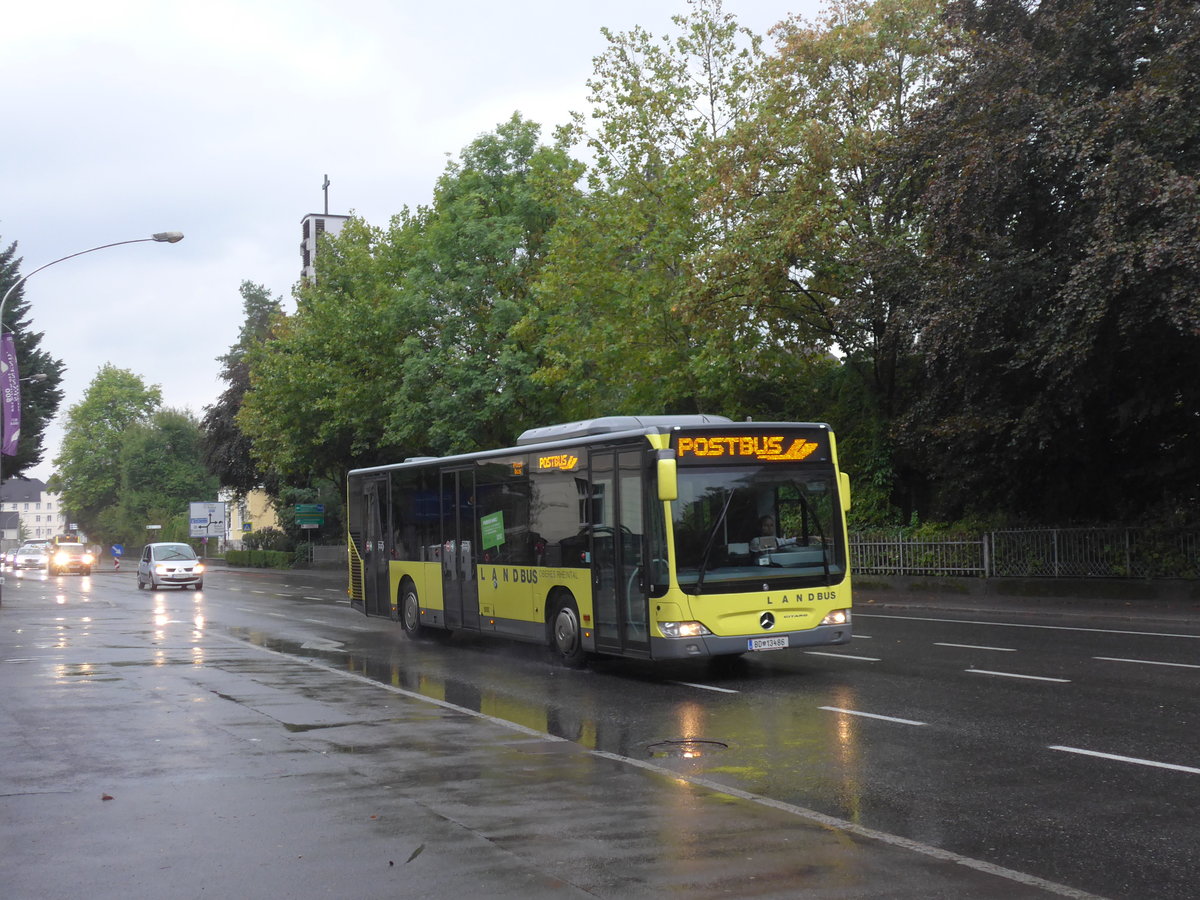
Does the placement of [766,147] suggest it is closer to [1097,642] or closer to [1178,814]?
[1097,642]

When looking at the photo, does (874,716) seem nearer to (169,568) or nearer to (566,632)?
(566,632)

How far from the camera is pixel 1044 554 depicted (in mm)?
25734

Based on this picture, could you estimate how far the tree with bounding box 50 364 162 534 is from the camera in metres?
115

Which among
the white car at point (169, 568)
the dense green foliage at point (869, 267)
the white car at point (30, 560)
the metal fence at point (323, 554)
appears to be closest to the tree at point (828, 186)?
the dense green foliage at point (869, 267)

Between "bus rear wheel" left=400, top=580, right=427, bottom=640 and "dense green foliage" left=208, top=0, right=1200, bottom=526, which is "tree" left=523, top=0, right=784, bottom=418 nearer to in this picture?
"dense green foliage" left=208, top=0, right=1200, bottom=526

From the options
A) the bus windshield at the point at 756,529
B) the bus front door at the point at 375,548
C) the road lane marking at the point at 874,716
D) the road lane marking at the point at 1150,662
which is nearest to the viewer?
the road lane marking at the point at 874,716

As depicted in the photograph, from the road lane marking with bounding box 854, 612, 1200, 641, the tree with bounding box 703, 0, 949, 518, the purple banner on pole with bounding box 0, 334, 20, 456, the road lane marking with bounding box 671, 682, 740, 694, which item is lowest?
the road lane marking with bounding box 854, 612, 1200, 641

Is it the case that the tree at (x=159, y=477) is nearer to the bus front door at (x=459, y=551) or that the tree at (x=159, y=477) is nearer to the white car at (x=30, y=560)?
the white car at (x=30, y=560)

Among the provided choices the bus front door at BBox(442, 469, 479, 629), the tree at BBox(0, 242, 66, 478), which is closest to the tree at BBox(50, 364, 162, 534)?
the tree at BBox(0, 242, 66, 478)

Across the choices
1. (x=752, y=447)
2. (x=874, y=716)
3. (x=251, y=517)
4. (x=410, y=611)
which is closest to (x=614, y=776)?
(x=874, y=716)

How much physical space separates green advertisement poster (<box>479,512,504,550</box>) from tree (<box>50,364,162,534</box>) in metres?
104

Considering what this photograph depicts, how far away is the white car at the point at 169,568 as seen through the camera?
41.9 meters

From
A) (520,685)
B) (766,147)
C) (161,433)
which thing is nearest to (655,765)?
(520,685)

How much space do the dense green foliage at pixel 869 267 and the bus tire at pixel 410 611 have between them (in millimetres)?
10285
